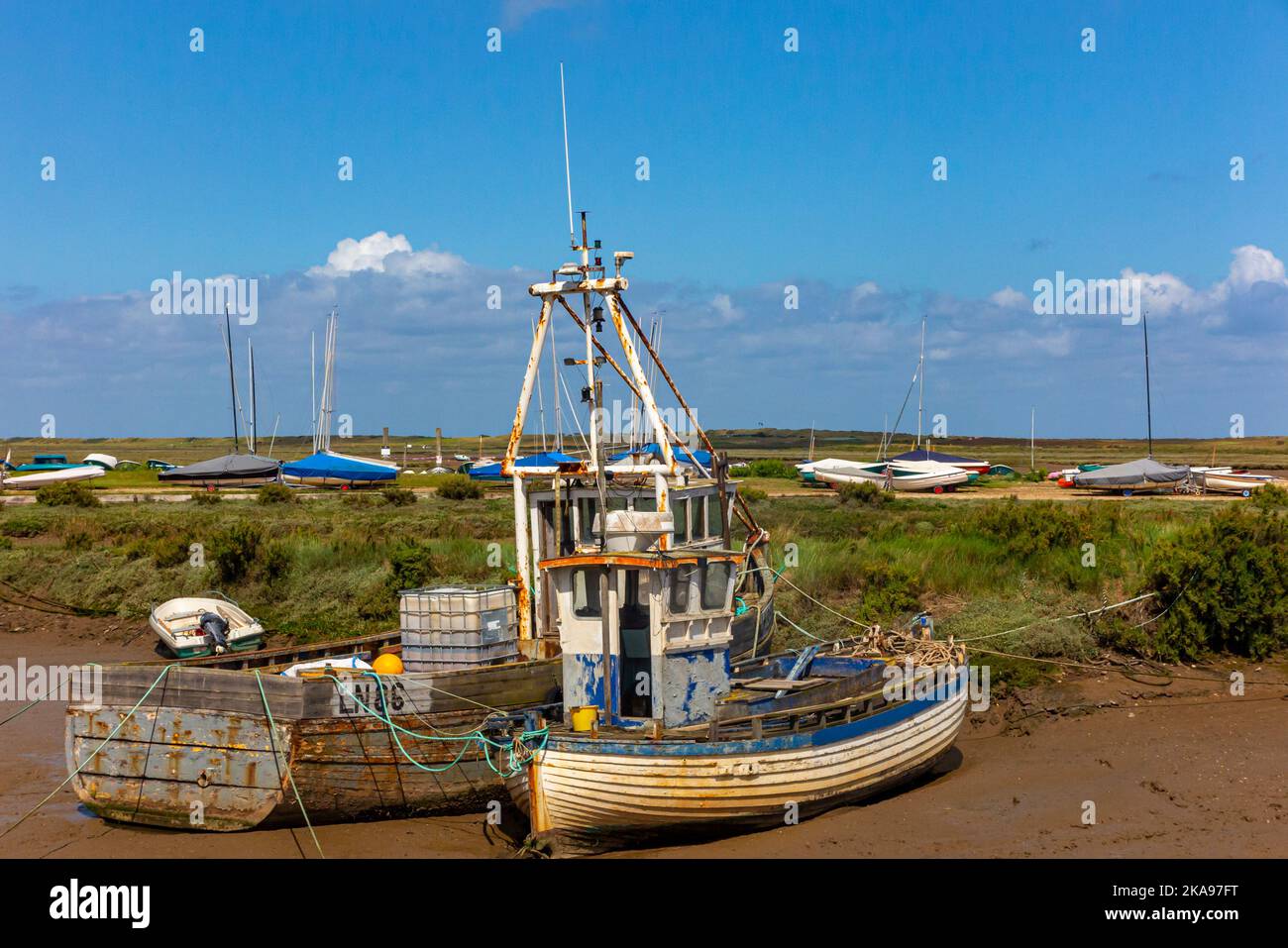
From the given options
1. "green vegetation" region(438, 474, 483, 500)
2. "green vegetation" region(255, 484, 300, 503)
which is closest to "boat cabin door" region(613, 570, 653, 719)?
"green vegetation" region(438, 474, 483, 500)

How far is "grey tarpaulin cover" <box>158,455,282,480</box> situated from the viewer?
58.6 metres

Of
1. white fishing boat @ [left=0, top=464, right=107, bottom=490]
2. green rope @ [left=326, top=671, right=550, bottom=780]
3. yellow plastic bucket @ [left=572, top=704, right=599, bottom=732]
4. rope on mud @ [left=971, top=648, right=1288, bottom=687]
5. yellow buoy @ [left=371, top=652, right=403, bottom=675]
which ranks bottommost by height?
rope on mud @ [left=971, top=648, right=1288, bottom=687]

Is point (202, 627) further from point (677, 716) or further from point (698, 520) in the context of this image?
point (677, 716)

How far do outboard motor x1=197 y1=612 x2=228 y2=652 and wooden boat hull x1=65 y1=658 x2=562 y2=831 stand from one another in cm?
605

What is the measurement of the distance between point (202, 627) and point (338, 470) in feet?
137

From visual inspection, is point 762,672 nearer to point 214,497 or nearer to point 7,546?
point 7,546

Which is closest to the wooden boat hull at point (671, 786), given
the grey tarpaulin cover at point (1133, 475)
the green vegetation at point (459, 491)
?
the green vegetation at point (459, 491)

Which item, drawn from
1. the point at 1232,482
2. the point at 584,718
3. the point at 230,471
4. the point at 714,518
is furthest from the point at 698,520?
the point at 230,471

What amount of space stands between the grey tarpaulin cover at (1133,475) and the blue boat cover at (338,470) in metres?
34.7

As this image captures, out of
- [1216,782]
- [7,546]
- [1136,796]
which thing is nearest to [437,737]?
[1136,796]

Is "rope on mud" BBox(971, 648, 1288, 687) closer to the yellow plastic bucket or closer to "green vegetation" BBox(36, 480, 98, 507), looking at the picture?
the yellow plastic bucket

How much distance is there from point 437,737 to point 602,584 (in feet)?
7.81

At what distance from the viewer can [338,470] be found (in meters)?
58.8
